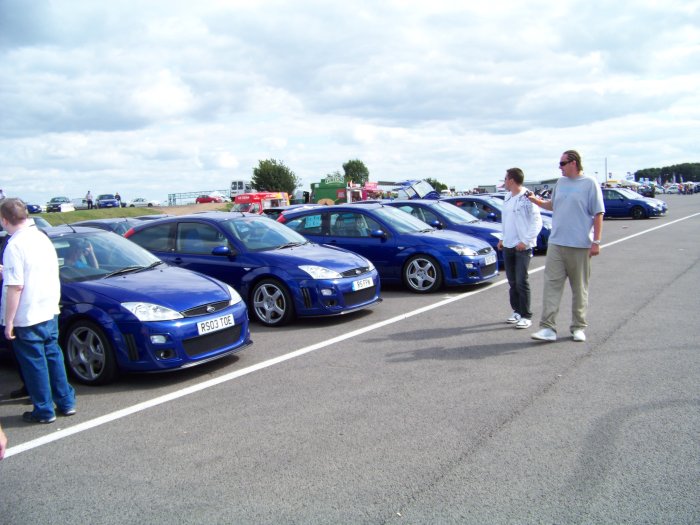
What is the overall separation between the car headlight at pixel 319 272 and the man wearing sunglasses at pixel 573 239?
2.66m

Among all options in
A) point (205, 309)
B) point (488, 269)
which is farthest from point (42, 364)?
point (488, 269)

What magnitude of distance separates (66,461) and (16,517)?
2.38 feet

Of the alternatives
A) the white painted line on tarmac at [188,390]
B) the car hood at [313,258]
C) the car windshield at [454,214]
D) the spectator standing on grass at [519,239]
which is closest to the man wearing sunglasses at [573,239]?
the spectator standing on grass at [519,239]

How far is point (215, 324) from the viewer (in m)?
6.04

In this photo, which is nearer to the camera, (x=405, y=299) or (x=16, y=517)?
(x=16, y=517)

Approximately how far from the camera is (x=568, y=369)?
5.75 meters

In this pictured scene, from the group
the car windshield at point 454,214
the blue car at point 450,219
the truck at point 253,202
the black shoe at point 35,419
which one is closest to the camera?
the black shoe at point 35,419

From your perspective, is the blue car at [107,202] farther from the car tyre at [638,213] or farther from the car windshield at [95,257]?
the car windshield at [95,257]

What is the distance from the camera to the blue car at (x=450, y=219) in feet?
43.0

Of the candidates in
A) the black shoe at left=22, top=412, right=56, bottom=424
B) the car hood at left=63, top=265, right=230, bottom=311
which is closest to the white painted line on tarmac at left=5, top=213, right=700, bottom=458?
the black shoe at left=22, top=412, right=56, bottom=424

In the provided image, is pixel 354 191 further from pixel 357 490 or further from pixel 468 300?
pixel 357 490

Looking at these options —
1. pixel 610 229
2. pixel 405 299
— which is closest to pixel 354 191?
pixel 610 229

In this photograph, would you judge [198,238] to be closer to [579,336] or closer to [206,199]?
[579,336]

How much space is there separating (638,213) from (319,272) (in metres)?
26.5
